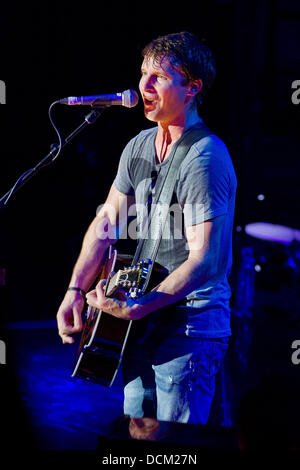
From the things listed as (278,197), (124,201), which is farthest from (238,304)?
(124,201)

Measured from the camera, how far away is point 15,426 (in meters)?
3.61

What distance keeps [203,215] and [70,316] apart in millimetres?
767

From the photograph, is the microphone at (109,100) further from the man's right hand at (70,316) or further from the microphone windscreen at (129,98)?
the man's right hand at (70,316)

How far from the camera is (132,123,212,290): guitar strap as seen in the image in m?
2.19

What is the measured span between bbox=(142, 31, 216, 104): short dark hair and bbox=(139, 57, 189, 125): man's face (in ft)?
0.10

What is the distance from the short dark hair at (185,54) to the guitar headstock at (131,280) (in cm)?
76

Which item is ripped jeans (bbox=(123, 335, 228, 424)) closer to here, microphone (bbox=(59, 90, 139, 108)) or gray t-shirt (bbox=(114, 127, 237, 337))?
gray t-shirt (bbox=(114, 127, 237, 337))

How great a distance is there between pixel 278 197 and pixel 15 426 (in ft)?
16.0

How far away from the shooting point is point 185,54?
2.26 meters

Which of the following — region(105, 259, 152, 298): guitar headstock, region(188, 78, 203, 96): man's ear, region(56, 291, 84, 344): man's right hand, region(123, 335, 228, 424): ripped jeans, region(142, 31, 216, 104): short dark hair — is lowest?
region(123, 335, 228, 424): ripped jeans

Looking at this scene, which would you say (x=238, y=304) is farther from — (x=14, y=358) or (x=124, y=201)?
(x=124, y=201)

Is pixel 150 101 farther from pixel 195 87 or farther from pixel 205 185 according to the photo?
pixel 205 185

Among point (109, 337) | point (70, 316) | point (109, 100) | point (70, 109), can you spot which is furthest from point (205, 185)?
point (70, 109)

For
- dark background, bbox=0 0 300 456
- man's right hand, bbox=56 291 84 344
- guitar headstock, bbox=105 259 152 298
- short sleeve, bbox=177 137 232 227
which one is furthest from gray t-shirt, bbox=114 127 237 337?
dark background, bbox=0 0 300 456
